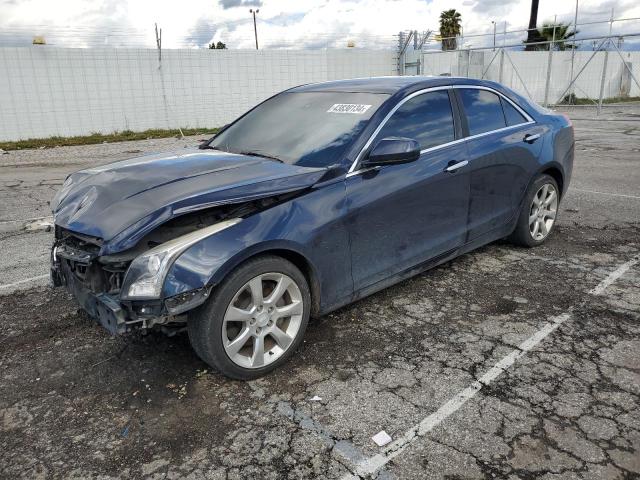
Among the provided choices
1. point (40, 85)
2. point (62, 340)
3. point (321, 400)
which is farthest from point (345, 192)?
point (40, 85)

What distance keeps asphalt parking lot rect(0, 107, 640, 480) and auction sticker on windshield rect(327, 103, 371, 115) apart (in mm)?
1443

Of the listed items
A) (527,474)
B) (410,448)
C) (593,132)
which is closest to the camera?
(527,474)

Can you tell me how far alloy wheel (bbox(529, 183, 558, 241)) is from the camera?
16.5 feet

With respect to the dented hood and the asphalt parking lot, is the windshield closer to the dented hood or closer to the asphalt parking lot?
the dented hood

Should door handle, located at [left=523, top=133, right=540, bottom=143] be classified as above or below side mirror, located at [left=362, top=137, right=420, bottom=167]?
below

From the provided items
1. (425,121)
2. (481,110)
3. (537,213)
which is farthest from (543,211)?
(425,121)

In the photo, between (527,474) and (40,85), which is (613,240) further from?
(40,85)

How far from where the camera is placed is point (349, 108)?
3.83 metres

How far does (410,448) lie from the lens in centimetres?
250

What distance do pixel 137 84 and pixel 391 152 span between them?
1646 centimetres

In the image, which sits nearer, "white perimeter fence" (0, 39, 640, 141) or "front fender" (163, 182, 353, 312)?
"front fender" (163, 182, 353, 312)

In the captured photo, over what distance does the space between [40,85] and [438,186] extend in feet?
52.8

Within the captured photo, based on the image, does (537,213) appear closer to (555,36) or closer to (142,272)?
(142,272)

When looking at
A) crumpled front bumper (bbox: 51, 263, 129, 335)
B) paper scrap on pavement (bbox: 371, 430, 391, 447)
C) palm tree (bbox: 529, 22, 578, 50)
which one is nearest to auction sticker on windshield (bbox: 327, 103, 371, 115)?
crumpled front bumper (bbox: 51, 263, 129, 335)
